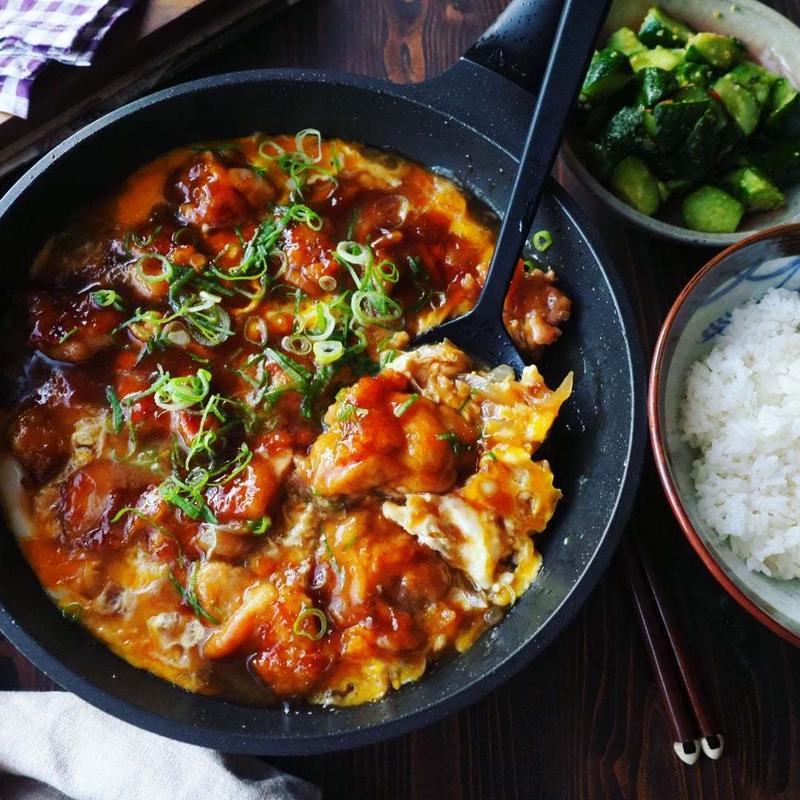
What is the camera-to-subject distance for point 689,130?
305 cm

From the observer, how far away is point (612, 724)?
2961mm

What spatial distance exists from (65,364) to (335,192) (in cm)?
112

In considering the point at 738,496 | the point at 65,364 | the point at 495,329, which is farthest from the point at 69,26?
the point at 738,496

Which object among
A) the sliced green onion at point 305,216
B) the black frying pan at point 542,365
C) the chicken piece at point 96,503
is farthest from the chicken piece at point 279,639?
the sliced green onion at point 305,216

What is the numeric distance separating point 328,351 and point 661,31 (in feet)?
5.87

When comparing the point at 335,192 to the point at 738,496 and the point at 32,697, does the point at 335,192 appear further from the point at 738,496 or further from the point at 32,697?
the point at 32,697

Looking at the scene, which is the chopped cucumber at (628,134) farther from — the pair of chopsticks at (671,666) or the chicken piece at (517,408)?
the pair of chopsticks at (671,666)

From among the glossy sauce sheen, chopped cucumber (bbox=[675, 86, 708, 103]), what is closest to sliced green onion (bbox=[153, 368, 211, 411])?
the glossy sauce sheen

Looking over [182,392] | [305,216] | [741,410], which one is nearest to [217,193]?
[305,216]

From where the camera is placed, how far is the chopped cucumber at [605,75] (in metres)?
3.10

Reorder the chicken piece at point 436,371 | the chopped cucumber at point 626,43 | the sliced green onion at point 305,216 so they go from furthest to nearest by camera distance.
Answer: the chopped cucumber at point 626,43, the sliced green onion at point 305,216, the chicken piece at point 436,371

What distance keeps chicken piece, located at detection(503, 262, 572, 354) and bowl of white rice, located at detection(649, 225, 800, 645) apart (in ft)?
1.24

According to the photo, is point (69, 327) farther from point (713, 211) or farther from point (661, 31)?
point (661, 31)

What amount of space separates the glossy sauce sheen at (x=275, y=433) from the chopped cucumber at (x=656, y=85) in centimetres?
78
